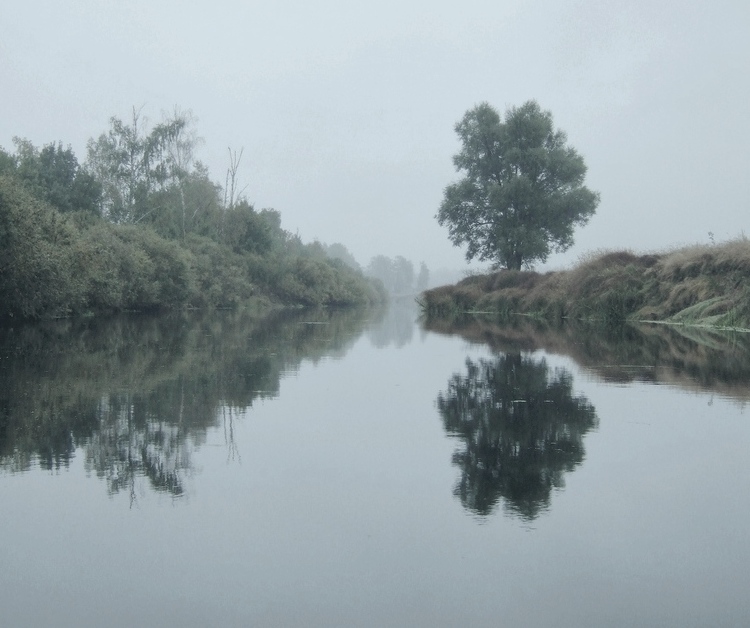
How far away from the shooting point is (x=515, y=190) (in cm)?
5203

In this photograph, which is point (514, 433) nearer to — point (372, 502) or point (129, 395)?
point (372, 502)

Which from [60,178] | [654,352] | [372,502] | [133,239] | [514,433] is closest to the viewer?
[372,502]

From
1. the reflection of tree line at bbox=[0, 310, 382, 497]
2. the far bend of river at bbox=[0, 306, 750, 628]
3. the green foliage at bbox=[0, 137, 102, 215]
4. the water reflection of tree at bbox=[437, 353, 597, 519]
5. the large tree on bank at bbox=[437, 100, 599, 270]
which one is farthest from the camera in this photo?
the green foliage at bbox=[0, 137, 102, 215]

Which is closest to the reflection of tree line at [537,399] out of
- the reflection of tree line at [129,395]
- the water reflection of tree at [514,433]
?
the water reflection of tree at [514,433]

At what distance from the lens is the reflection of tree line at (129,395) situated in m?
7.76

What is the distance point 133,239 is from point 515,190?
881 inches

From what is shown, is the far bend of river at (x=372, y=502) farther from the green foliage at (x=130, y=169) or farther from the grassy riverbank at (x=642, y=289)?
the green foliage at (x=130, y=169)

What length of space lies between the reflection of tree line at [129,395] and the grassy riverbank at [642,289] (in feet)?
54.1

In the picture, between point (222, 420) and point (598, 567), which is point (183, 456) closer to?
point (222, 420)

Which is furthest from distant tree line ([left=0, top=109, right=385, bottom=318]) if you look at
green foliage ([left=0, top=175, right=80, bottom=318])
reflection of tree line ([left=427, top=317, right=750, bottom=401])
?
reflection of tree line ([left=427, top=317, right=750, bottom=401])

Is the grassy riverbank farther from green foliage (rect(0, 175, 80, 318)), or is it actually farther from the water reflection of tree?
green foliage (rect(0, 175, 80, 318))

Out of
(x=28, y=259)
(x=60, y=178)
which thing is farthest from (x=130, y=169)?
(x=28, y=259)

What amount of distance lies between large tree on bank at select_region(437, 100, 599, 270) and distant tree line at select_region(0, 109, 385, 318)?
1813 centimetres

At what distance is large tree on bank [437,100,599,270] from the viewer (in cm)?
5300
